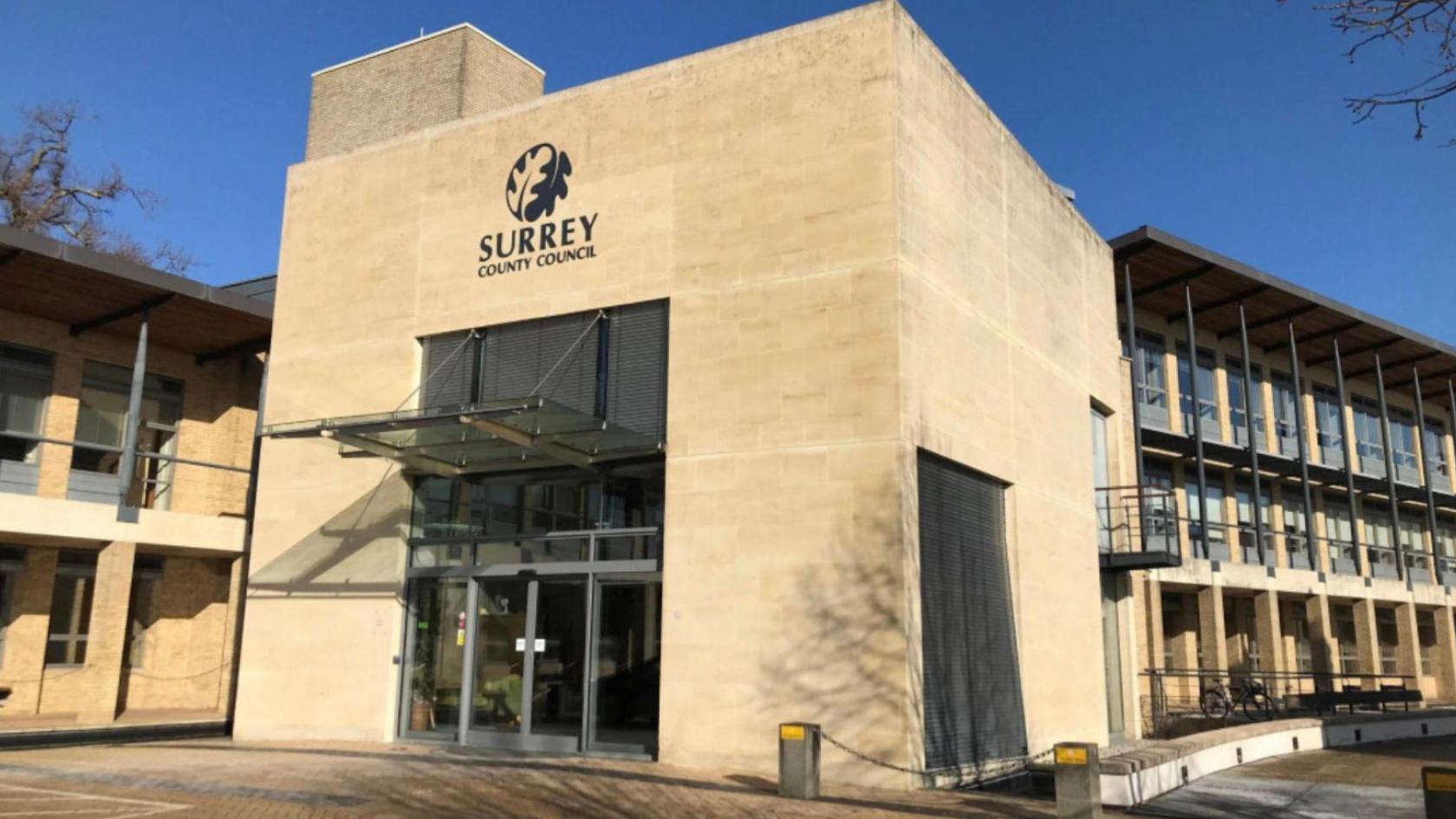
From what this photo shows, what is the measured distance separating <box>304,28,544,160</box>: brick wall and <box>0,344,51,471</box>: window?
6.73 m

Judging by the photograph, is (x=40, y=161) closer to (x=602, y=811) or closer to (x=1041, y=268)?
(x=1041, y=268)

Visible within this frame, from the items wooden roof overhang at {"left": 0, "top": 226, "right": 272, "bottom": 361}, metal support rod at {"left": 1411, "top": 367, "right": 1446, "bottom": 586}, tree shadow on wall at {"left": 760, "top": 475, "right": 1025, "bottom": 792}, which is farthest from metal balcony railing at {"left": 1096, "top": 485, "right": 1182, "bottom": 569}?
metal support rod at {"left": 1411, "top": 367, "right": 1446, "bottom": 586}

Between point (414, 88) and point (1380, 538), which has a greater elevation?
point (414, 88)

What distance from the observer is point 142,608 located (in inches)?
939

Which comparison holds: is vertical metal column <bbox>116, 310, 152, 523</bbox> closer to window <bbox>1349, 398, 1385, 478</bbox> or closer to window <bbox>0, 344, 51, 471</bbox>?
window <bbox>0, 344, 51, 471</bbox>

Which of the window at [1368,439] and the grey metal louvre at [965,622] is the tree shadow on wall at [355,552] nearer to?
the grey metal louvre at [965,622]

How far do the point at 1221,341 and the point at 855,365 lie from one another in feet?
81.8

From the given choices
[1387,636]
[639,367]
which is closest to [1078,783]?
[639,367]

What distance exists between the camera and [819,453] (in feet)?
46.1

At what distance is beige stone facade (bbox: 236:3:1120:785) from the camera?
13.8 meters

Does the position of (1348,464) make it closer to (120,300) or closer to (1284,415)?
(1284,415)

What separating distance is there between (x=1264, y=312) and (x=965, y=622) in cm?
2337

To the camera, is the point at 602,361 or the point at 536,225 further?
the point at 536,225

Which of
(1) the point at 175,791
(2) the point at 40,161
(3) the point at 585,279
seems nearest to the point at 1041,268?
(3) the point at 585,279
